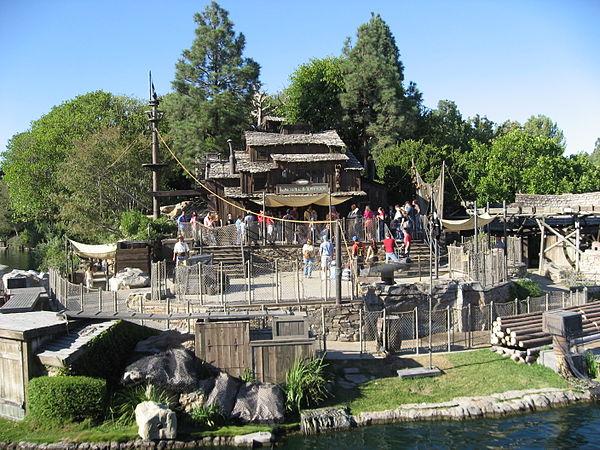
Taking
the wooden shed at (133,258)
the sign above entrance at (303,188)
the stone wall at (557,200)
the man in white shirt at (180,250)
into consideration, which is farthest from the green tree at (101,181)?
the stone wall at (557,200)

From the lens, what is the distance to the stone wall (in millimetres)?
33312

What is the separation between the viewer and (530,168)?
127ft

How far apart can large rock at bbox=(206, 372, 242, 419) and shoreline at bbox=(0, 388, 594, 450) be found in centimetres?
99

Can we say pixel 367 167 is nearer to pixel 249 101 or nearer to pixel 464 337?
pixel 249 101

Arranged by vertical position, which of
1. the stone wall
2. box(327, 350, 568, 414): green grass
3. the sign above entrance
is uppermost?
the sign above entrance

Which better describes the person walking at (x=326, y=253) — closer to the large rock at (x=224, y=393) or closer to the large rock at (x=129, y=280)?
the large rock at (x=129, y=280)

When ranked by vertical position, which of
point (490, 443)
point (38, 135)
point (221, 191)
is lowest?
point (490, 443)

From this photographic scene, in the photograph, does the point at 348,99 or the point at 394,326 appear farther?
the point at 348,99

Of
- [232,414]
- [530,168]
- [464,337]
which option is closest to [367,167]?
[530,168]

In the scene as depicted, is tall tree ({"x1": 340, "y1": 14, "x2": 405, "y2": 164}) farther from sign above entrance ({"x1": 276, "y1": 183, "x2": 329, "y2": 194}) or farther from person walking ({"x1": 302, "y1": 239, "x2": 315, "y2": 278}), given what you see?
person walking ({"x1": 302, "y1": 239, "x2": 315, "y2": 278})

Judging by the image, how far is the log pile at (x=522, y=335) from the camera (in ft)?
56.6

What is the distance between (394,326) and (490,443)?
5158 millimetres

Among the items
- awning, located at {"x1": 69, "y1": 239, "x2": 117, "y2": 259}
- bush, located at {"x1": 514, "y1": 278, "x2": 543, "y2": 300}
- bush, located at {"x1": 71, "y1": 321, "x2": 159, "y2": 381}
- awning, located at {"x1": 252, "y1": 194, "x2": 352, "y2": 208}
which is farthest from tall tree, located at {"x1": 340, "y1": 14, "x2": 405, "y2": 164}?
bush, located at {"x1": 71, "y1": 321, "x2": 159, "y2": 381}

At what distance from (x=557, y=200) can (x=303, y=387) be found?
26.3 meters
